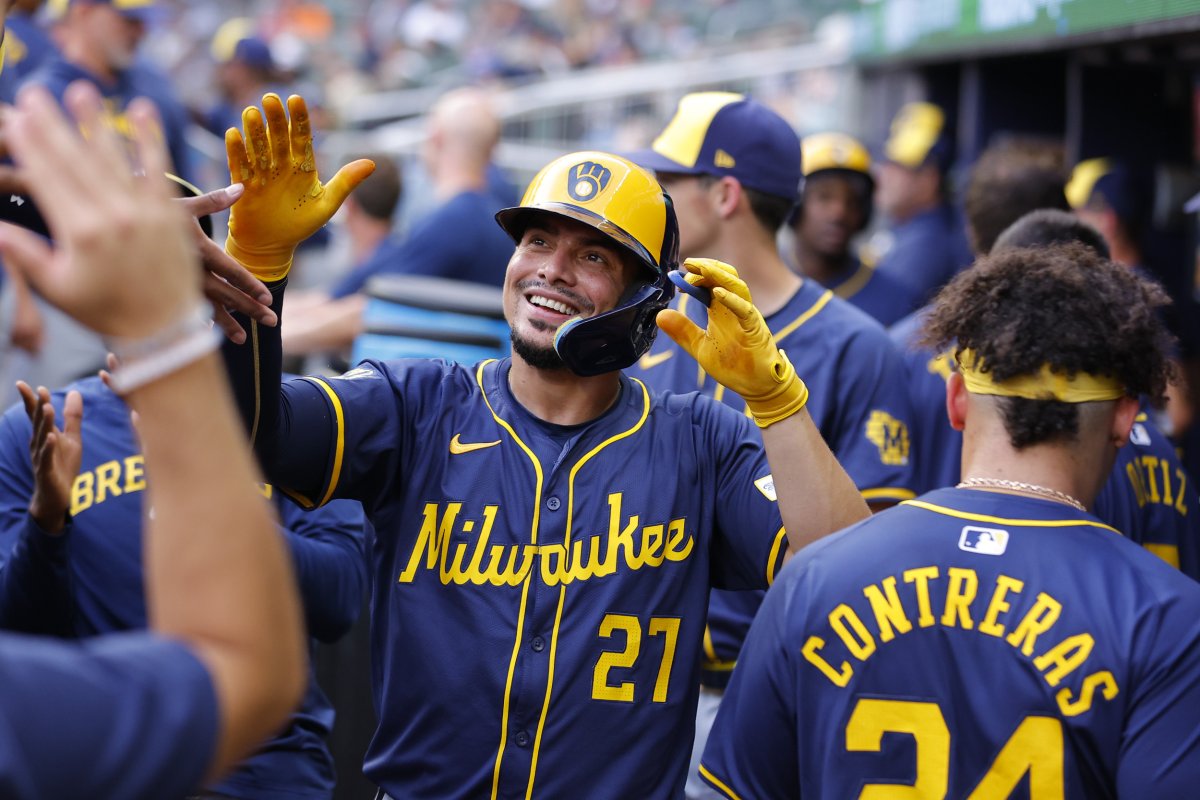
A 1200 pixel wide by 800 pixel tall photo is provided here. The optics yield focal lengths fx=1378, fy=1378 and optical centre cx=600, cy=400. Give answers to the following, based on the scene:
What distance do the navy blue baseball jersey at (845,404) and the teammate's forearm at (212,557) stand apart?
95.6 inches

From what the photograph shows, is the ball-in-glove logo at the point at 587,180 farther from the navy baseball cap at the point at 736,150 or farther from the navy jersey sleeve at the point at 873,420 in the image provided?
the navy baseball cap at the point at 736,150

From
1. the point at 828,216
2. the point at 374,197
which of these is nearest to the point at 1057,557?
the point at 828,216

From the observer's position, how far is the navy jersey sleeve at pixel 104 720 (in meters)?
1.24

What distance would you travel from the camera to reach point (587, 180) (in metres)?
3.05

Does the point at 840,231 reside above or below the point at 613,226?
below

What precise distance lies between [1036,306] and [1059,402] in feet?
0.61

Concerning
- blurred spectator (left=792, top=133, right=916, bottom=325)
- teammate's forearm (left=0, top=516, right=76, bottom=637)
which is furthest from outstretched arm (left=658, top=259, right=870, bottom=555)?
blurred spectator (left=792, top=133, right=916, bottom=325)

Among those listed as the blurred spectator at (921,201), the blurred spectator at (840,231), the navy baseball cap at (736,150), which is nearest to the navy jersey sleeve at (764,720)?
the navy baseball cap at (736,150)

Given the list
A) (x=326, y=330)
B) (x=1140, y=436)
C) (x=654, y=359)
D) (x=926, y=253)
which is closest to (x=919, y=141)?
(x=926, y=253)

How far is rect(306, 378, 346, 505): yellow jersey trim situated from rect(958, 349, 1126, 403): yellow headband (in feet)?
4.12

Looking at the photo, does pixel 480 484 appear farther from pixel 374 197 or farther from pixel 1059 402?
pixel 374 197

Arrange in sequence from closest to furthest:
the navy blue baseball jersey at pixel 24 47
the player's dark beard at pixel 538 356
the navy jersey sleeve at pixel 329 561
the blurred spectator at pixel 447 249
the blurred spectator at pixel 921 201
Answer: the player's dark beard at pixel 538 356 → the navy jersey sleeve at pixel 329 561 → the blurred spectator at pixel 447 249 → the blurred spectator at pixel 921 201 → the navy blue baseball jersey at pixel 24 47

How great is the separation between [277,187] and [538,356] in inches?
26.8

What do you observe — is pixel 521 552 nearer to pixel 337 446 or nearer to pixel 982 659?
pixel 337 446
